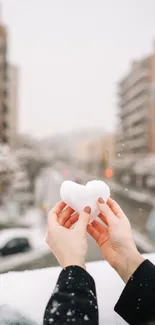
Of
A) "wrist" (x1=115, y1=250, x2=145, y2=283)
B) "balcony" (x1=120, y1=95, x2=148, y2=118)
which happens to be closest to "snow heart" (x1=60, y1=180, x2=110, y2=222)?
"wrist" (x1=115, y1=250, x2=145, y2=283)

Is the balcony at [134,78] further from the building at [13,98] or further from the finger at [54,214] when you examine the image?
the finger at [54,214]

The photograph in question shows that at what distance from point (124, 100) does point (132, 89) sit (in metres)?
3.73

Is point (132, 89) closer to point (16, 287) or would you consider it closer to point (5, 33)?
point (5, 33)

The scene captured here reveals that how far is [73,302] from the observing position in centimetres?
70

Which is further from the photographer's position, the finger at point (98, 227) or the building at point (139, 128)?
the building at point (139, 128)

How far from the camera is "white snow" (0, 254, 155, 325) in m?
1.10

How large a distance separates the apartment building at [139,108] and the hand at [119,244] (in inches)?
877

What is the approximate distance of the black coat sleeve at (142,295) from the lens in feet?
2.65

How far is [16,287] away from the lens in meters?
1.18

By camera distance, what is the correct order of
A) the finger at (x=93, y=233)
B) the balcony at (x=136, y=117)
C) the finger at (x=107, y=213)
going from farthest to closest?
the balcony at (x=136, y=117)
the finger at (x=93, y=233)
the finger at (x=107, y=213)

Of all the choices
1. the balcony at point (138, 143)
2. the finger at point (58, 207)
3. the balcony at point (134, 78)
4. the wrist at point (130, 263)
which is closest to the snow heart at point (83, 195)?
the finger at point (58, 207)

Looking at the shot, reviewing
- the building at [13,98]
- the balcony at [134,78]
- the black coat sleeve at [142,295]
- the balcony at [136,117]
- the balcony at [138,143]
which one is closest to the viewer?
the black coat sleeve at [142,295]

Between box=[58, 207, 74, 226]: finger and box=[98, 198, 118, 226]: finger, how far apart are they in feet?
0.36

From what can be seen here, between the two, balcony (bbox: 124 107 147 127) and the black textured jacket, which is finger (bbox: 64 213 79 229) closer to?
the black textured jacket
